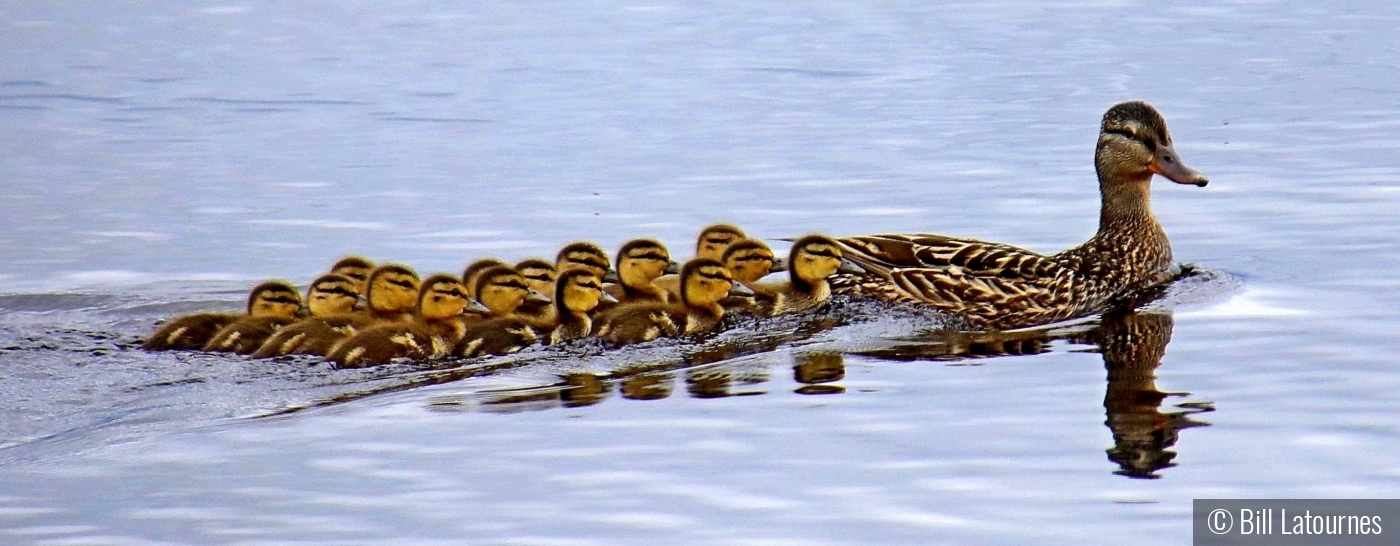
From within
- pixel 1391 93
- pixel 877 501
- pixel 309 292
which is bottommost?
pixel 877 501

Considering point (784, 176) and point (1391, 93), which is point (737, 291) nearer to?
point (784, 176)

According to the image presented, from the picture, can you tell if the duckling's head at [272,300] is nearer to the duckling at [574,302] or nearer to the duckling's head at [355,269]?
the duckling's head at [355,269]

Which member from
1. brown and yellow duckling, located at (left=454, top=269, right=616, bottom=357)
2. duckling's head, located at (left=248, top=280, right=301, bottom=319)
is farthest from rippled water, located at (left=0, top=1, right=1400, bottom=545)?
duckling's head, located at (left=248, top=280, right=301, bottom=319)

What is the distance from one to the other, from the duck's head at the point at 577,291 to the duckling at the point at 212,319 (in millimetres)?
1008

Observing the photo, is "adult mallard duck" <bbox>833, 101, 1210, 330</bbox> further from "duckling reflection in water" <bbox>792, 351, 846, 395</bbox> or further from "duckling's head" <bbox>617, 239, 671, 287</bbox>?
"duckling reflection in water" <bbox>792, 351, 846, 395</bbox>

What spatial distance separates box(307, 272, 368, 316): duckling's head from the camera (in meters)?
7.72

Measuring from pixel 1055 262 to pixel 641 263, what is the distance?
1.76 m

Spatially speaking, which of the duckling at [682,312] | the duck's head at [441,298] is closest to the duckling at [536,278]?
the duckling at [682,312]

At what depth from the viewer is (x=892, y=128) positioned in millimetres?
13633

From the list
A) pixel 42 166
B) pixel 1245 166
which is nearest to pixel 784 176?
pixel 1245 166

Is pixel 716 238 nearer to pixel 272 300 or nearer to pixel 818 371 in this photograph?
pixel 818 371

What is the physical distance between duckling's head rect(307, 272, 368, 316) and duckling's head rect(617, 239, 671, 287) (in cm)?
106

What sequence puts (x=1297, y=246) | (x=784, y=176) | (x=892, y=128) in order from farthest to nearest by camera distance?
(x=892, y=128) → (x=784, y=176) → (x=1297, y=246)

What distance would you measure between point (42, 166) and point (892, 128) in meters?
5.34
